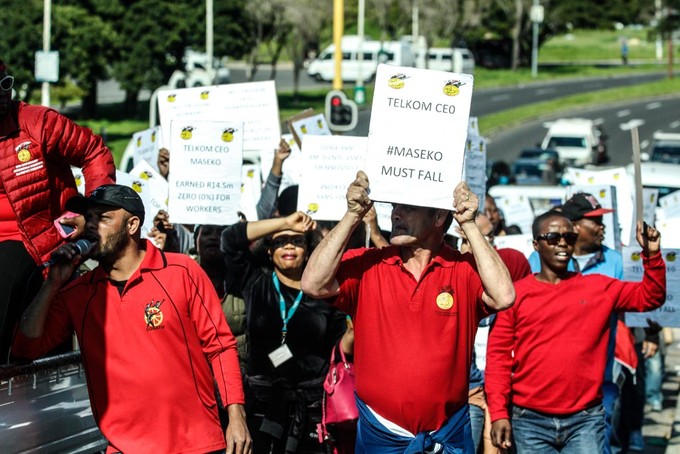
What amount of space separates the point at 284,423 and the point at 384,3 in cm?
6454

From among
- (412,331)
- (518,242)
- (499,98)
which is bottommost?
(518,242)

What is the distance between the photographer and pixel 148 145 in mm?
11133

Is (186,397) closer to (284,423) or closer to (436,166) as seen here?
(436,166)

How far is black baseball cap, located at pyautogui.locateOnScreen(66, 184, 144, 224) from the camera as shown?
5363mm

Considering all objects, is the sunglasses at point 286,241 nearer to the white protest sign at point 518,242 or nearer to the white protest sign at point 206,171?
the white protest sign at point 206,171

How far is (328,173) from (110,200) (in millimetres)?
3467

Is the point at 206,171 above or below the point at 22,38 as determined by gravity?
below

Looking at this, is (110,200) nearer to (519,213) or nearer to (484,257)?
(484,257)

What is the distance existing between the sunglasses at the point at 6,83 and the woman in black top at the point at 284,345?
5.89ft

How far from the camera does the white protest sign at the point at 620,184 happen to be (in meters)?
11.9

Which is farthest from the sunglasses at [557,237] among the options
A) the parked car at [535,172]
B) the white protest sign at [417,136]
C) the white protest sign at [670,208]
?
the parked car at [535,172]

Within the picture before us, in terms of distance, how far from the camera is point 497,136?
5091 centimetres

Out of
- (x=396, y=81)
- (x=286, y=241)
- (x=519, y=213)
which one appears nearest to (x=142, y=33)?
(x=519, y=213)

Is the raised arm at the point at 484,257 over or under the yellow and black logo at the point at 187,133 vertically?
under
